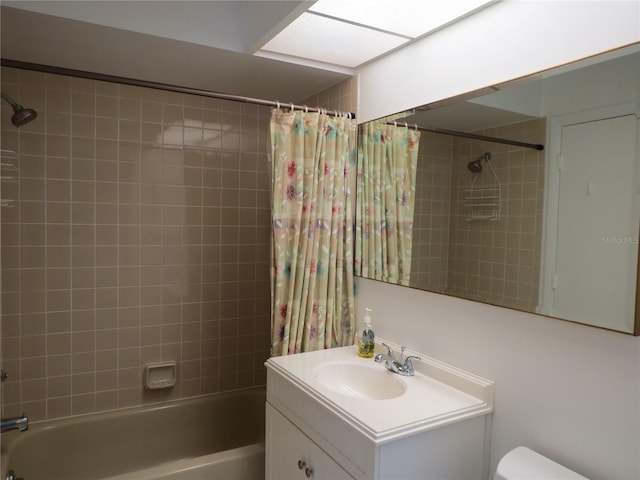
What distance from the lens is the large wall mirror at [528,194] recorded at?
111cm

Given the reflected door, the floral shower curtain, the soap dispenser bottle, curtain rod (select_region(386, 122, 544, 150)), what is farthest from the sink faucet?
curtain rod (select_region(386, 122, 544, 150))

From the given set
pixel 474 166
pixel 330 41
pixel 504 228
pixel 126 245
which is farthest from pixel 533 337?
pixel 126 245

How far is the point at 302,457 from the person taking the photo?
1.58 metres

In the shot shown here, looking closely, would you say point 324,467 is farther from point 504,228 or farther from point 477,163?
point 477,163

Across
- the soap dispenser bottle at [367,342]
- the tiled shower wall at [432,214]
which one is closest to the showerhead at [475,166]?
the tiled shower wall at [432,214]

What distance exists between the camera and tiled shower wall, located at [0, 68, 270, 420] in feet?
7.56

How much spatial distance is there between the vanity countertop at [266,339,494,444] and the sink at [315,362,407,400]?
0.07 feet

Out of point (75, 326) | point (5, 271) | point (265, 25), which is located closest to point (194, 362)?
point (75, 326)

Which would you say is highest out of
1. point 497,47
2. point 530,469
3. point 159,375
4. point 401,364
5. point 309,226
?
point 497,47

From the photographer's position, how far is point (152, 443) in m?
2.56

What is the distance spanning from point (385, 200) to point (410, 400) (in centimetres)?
88

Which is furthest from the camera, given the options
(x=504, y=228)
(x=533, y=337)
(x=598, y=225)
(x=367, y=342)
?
(x=367, y=342)

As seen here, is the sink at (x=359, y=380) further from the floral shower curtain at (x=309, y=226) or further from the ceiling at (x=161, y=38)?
the ceiling at (x=161, y=38)

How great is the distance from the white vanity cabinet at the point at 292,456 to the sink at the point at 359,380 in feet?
0.72
